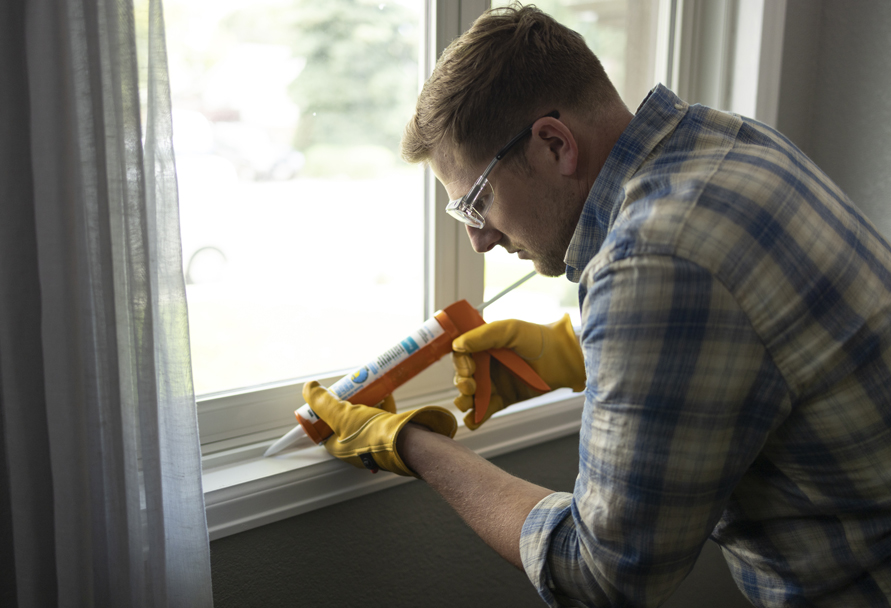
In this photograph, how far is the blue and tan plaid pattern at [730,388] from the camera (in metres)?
0.60

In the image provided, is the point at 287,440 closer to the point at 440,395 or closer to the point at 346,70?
the point at 440,395

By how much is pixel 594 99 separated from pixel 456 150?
213 mm

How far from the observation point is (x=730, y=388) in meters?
0.60

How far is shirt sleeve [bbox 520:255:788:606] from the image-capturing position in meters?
0.60

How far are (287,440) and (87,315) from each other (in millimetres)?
479

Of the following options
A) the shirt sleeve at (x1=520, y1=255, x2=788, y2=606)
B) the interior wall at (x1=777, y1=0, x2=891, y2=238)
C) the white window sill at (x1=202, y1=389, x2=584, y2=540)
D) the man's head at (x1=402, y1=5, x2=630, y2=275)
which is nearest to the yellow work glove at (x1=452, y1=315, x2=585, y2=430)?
the white window sill at (x1=202, y1=389, x2=584, y2=540)

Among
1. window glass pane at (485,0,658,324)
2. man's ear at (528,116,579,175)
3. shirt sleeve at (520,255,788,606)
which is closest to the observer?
shirt sleeve at (520,255,788,606)

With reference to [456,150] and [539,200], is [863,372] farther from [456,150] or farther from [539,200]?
[456,150]

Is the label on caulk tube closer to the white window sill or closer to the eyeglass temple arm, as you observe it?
the white window sill

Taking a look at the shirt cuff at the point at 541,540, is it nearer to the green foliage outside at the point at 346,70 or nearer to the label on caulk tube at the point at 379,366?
the label on caulk tube at the point at 379,366

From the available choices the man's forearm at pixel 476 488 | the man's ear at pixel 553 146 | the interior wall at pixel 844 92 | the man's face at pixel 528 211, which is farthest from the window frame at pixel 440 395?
the man's ear at pixel 553 146

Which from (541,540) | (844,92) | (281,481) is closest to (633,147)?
(541,540)

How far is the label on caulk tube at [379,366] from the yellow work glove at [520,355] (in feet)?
0.23

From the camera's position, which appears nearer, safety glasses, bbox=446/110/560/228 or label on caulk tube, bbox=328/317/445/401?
safety glasses, bbox=446/110/560/228
